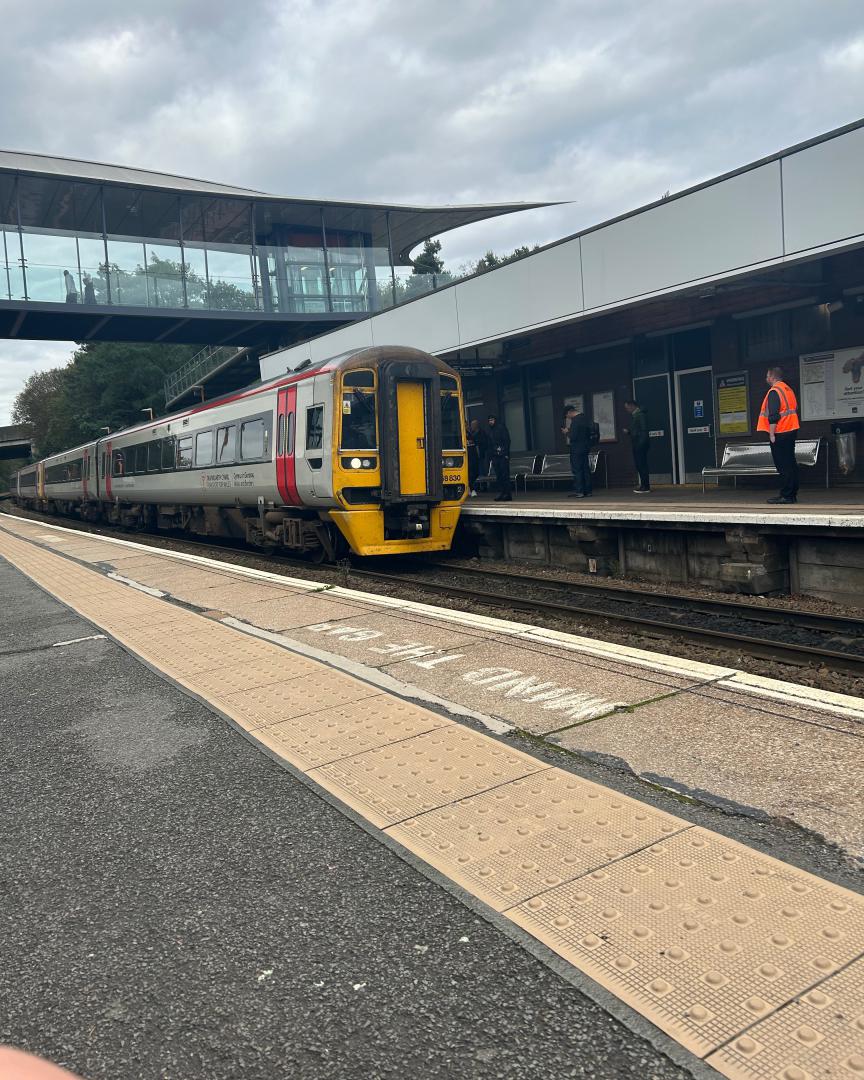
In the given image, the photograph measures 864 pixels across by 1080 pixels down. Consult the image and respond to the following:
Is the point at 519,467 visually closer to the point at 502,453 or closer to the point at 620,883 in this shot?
the point at 502,453

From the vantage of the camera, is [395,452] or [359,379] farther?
[395,452]

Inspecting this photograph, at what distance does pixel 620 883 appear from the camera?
281 centimetres

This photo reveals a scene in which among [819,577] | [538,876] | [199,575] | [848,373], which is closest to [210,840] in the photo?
[538,876]

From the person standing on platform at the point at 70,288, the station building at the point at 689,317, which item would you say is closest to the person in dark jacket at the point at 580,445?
the station building at the point at 689,317

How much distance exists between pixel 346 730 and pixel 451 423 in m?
8.85

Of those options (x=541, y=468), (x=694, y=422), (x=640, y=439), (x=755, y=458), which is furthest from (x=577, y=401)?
(x=755, y=458)

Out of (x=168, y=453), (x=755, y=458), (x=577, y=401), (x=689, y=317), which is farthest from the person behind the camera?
(x=168, y=453)

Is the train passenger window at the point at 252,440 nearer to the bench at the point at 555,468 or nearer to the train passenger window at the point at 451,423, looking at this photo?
the train passenger window at the point at 451,423

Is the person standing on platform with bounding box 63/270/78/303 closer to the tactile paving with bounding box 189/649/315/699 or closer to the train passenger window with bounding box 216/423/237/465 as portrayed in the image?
the train passenger window with bounding box 216/423/237/465

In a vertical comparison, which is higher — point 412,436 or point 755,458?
point 412,436

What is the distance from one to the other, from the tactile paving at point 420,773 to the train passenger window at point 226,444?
11.6 m

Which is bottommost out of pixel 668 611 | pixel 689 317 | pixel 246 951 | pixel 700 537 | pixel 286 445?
pixel 668 611

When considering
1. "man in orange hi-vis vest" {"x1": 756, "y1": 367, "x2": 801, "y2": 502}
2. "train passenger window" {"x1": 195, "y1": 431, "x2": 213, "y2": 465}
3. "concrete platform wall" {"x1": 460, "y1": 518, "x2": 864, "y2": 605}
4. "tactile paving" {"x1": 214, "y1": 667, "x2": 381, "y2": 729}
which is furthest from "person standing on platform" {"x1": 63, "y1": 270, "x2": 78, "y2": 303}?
"tactile paving" {"x1": 214, "y1": 667, "x2": 381, "y2": 729}

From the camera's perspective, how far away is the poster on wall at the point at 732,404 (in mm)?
14133
